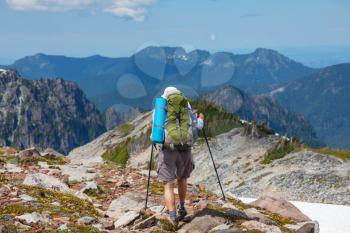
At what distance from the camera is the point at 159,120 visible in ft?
48.5

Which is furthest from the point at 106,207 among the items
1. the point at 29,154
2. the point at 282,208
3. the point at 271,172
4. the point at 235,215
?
the point at 271,172

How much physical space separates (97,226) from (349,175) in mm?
58169

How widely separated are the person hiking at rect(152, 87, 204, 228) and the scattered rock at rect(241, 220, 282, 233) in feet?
7.58

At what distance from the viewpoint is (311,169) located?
7106 centimetres

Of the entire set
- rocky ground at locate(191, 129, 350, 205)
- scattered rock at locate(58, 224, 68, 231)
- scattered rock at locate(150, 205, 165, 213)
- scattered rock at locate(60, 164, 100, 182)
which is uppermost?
scattered rock at locate(58, 224, 68, 231)

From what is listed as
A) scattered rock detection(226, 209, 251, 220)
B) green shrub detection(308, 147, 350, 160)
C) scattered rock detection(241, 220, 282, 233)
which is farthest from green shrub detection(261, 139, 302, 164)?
scattered rock detection(241, 220, 282, 233)

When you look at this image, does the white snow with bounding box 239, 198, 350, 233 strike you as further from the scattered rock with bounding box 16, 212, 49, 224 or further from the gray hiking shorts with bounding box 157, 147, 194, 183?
the scattered rock with bounding box 16, 212, 49, 224

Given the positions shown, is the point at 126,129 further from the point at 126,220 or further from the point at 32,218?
the point at 32,218

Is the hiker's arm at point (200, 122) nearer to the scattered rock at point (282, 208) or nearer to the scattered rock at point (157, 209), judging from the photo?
the scattered rock at point (157, 209)

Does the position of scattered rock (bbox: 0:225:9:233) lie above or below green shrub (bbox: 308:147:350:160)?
above

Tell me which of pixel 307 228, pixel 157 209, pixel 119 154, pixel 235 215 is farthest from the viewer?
pixel 119 154

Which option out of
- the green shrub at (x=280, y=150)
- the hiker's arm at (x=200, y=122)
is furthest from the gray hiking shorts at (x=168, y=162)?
the green shrub at (x=280, y=150)

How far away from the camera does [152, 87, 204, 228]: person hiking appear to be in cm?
1472

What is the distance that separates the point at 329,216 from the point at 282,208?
26.0 m
